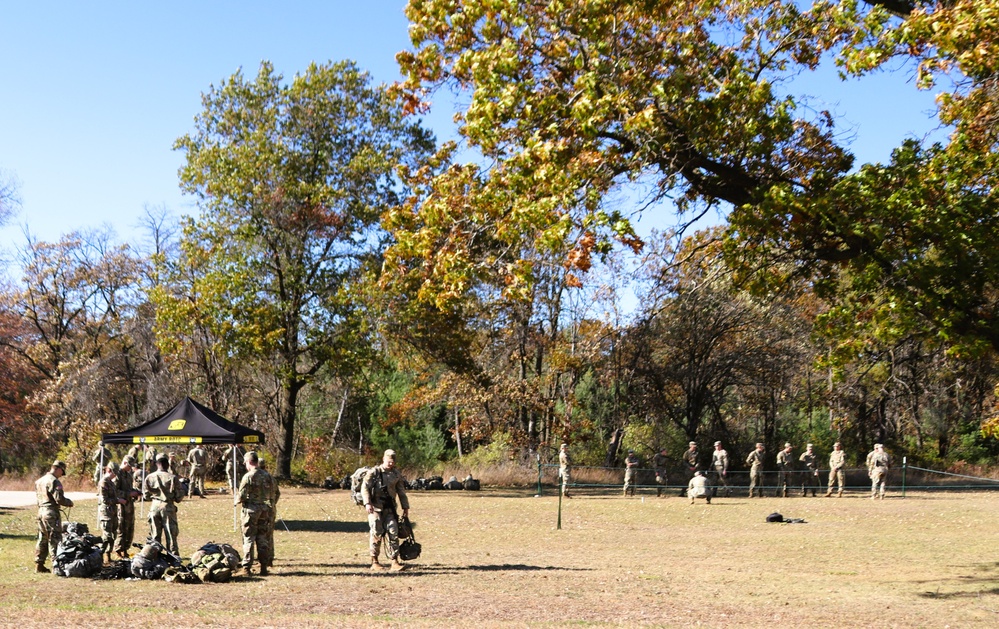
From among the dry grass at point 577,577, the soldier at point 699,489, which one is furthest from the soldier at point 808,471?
the dry grass at point 577,577

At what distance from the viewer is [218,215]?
36.2m

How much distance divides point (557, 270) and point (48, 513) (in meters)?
27.5

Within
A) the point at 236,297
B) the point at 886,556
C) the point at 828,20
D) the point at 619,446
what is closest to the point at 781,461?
the point at 619,446

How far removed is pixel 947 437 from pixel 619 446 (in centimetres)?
1613

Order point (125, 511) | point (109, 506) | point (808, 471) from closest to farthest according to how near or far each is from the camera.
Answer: point (109, 506)
point (125, 511)
point (808, 471)

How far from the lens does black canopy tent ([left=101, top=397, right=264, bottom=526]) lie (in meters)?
20.7

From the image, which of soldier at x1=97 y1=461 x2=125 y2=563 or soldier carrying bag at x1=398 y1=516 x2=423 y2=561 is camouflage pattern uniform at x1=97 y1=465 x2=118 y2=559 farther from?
soldier carrying bag at x1=398 y1=516 x2=423 y2=561

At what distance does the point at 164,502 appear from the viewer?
15.4m

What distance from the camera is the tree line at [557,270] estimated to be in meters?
12.6

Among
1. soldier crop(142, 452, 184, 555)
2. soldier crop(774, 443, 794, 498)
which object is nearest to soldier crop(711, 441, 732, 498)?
soldier crop(774, 443, 794, 498)

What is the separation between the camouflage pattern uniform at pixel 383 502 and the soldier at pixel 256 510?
1.42 metres

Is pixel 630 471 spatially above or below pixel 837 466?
below

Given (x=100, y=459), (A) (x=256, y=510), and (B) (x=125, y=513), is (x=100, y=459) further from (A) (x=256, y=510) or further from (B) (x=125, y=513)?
(A) (x=256, y=510)

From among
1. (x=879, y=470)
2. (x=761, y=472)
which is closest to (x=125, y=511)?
(x=761, y=472)
